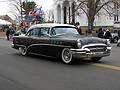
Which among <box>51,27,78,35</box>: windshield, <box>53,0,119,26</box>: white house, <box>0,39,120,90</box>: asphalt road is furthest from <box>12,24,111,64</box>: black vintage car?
<box>53,0,119,26</box>: white house

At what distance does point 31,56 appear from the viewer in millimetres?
15289

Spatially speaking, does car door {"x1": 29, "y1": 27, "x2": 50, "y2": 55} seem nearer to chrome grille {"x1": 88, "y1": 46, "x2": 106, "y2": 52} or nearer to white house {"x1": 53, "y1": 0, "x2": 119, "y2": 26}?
chrome grille {"x1": 88, "y1": 46, "x2": 106, "y2": 52}

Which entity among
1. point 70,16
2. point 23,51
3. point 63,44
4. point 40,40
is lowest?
point 23,51

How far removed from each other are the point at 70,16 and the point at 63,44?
128 ft

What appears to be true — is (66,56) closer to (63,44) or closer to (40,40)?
(63,44)

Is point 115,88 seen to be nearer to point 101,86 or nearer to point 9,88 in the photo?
point 101,86

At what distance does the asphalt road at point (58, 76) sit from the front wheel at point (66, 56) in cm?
25

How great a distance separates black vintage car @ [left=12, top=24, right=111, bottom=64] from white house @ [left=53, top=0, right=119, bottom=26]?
35015 millimetres

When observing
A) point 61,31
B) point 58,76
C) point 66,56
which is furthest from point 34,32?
point 58,76

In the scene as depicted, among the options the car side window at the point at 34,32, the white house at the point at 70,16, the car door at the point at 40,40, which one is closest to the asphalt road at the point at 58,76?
the car door at the point at 40,40

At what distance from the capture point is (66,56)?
12.3 meters

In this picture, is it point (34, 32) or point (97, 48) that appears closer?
point (97, 48)

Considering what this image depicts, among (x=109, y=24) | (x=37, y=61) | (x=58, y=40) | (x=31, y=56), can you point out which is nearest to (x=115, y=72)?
(x=58, y=40)

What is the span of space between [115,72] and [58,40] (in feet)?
10.3
